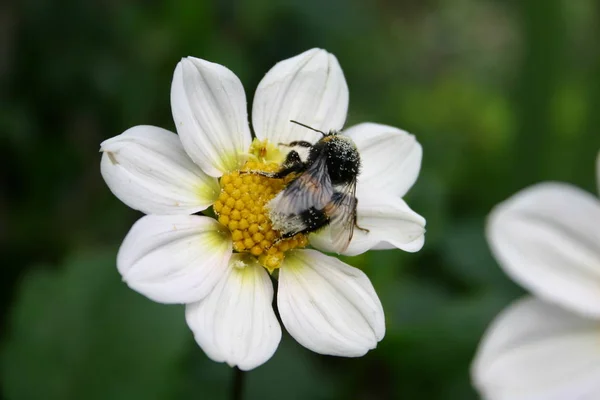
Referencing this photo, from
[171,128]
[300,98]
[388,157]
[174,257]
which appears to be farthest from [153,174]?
[171,128]

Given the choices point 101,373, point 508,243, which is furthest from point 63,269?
point 508,243

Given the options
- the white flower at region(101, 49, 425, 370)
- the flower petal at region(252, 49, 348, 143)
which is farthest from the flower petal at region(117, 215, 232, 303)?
the flower petal at region(252, 49, 348, 143)

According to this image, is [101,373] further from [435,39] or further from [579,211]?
[435,39]

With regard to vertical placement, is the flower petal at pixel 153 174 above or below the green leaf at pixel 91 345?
above

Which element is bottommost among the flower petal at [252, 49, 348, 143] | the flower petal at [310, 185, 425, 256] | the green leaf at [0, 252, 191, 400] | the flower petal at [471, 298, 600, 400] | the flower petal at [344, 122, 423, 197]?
the green leaf at [0, 252, 191, 400]

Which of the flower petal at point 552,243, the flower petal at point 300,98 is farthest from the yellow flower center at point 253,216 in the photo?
the flower petal at point 552,243

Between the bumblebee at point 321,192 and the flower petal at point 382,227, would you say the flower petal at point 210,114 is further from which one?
the flower petal at point 382,227

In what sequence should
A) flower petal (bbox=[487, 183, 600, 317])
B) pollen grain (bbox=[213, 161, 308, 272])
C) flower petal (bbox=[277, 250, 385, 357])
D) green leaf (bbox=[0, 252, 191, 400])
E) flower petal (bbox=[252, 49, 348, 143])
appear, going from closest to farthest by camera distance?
flower petal (bbox=[487, 183, 600, 317]), flower petal (bbox=[277, 250, 385, 357]), pollen grain (bbox=[213, 161, 308, 272]), flower petal (bbox=[252, 49, 348, 143]), green leaf (bbox=[0, 252, 191, 400])

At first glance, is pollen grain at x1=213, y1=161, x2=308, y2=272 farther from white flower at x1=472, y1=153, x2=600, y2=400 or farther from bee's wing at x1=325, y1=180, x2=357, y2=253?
white flower at x1=472, y1=153, x2=600, y2=400
